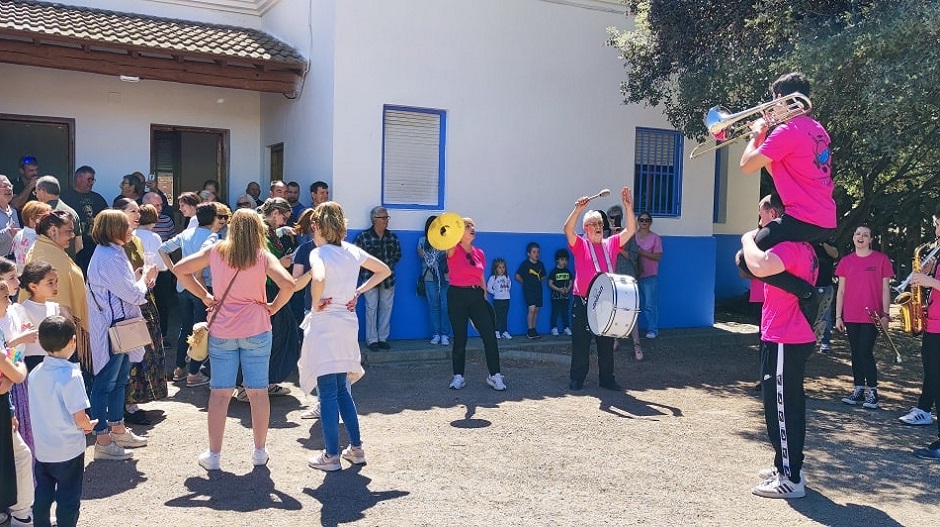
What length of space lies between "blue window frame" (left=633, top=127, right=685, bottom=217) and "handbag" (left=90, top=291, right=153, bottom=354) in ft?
28.0

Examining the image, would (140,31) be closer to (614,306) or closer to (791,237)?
(614,306)

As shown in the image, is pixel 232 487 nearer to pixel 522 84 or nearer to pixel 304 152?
pixel 304 152

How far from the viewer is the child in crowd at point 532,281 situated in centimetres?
1156

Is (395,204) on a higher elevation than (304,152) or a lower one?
lower

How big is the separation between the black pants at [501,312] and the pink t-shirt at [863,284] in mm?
4560

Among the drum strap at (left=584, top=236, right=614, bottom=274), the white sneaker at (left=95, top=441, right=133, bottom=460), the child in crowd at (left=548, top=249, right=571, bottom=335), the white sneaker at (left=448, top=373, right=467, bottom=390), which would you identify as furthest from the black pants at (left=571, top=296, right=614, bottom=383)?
the white sneaker at (left=95, top=441, right=133, bottom=460)

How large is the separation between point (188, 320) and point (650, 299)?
634 centimetres

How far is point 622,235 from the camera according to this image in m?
8.04

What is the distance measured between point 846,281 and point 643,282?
3873 mm

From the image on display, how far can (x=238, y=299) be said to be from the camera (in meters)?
5.44

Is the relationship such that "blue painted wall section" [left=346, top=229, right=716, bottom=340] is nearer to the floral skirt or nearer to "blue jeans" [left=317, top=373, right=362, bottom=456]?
the floral skirt

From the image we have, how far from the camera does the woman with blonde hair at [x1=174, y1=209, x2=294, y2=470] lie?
5.41 m

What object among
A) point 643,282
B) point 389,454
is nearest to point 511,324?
point 643,282

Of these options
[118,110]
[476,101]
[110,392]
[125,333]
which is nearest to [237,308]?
[125,333]
